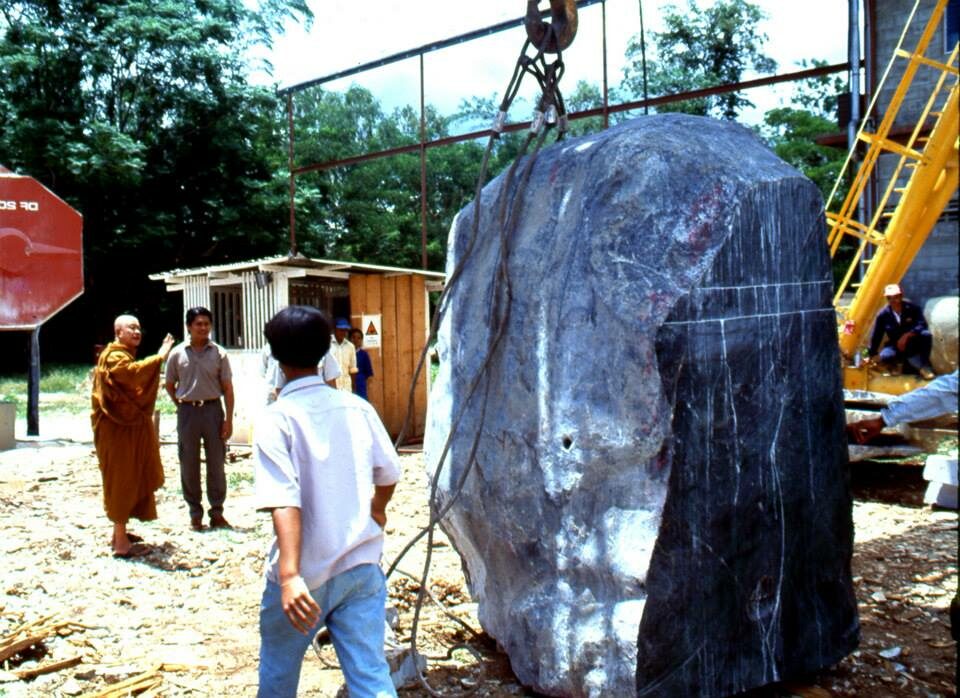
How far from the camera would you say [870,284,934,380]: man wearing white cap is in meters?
8.19

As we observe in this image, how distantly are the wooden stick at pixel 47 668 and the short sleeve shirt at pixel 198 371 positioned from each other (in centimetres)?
252

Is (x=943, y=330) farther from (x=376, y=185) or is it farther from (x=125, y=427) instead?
(x=376, y=185)

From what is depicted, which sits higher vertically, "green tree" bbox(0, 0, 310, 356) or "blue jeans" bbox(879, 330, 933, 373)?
"green tree" bbox(0, 0, 310, 356)

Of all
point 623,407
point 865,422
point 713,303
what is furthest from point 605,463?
point 865,422

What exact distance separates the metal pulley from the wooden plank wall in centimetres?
798

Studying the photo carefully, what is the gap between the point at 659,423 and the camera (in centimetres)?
306

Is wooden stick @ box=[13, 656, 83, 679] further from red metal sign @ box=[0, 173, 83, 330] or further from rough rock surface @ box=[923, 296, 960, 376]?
rough rock surface @ box=[923, 296, 960, 376]

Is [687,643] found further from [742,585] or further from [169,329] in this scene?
[169,329]

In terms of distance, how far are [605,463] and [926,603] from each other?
254 cm

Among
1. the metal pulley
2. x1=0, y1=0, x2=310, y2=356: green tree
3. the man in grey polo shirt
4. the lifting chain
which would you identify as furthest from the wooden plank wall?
x1=0, y1=0, x2=310, y2=356: green tree

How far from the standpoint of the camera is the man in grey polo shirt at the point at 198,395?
6.36 meters

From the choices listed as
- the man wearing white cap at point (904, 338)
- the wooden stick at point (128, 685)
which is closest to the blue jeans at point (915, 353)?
the man wearing white cap at point (904, 338)

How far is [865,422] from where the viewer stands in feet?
24.2

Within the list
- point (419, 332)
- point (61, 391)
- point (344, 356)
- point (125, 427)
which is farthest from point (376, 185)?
point (125, 427)
